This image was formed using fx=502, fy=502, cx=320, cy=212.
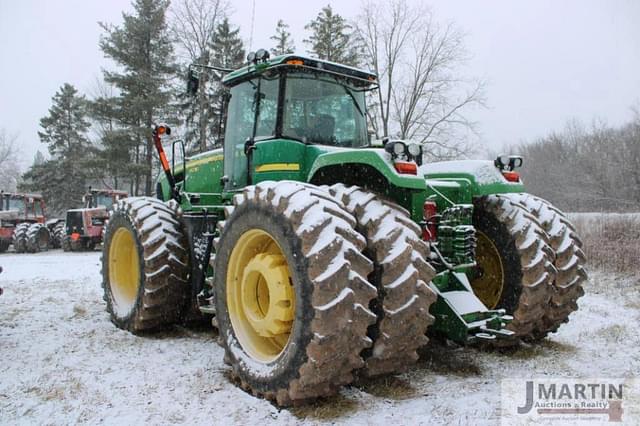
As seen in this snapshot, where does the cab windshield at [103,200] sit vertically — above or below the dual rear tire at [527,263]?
above

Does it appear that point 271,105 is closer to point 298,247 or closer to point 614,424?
point 298,247

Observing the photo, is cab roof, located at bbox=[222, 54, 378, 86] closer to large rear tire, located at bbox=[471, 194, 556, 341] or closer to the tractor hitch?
large rear tire, located at bbox=[471, 194, 556, 341]

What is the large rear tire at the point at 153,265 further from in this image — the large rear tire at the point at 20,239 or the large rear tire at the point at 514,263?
the large rear tire at the point at 20,239

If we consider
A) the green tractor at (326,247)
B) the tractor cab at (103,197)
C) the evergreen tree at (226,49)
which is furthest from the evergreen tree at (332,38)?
the green tractor at (326,247)

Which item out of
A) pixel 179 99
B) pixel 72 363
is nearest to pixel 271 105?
pixel 72 363

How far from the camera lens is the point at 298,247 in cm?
321

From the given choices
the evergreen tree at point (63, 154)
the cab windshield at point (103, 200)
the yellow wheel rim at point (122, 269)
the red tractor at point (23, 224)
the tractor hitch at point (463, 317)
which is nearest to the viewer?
the tractor hitch at point (463, 317)

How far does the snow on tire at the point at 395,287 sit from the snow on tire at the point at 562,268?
6.05 feet

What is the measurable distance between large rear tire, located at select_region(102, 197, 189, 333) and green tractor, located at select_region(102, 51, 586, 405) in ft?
0.05

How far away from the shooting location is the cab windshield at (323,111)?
15.5ft

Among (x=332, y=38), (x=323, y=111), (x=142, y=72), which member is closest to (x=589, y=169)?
(x=332, y=38)

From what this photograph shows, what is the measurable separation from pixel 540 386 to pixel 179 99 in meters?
26.5

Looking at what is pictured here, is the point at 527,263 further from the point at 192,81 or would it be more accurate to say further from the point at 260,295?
the point at 192,81

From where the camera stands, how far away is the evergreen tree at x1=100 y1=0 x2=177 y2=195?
27.5m
